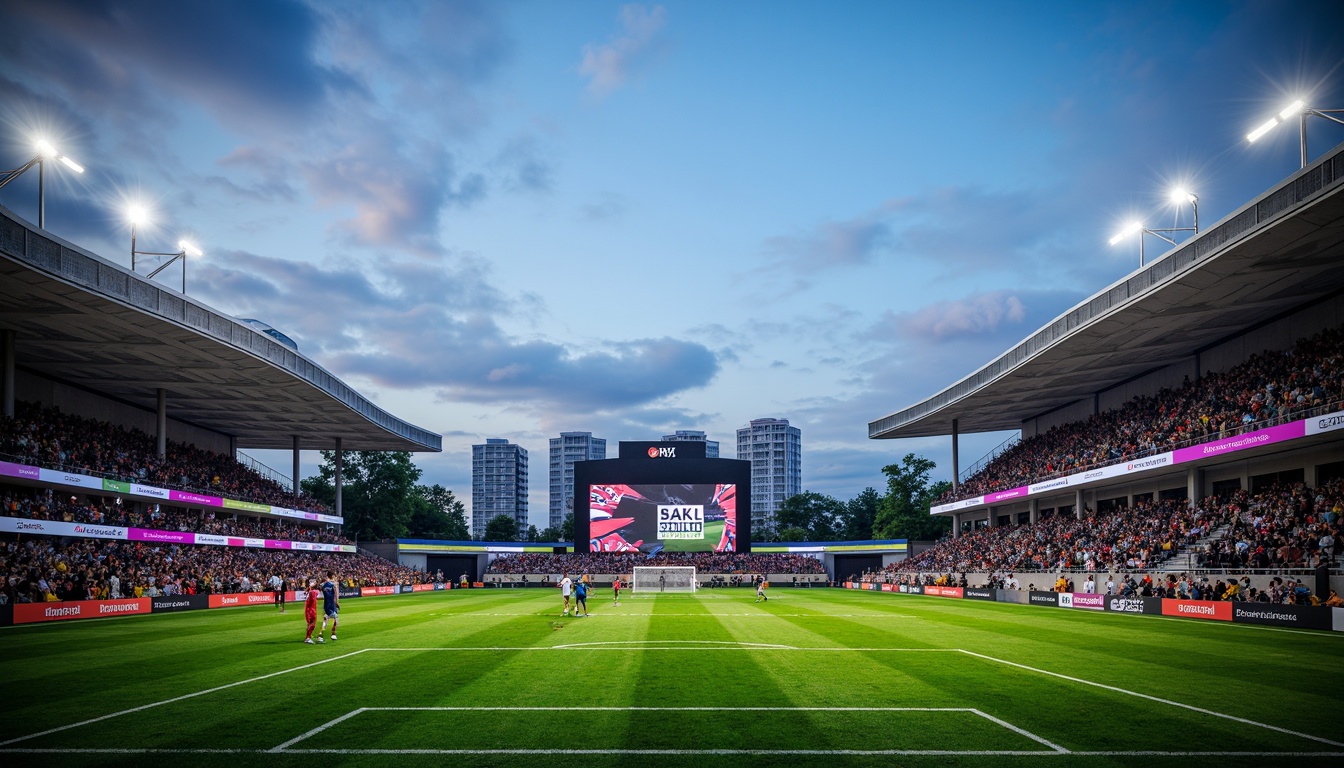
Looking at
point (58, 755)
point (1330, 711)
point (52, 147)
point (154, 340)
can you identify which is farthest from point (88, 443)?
point (1330, 711)

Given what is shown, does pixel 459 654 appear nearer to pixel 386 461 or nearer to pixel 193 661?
pixel 193 661

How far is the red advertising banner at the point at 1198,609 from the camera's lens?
101ft

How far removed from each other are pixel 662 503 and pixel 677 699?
7094cm

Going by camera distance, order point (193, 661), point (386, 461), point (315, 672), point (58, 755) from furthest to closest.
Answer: point (386, 461) → point (193, 661) → point (315, 672) → point (58, 755)

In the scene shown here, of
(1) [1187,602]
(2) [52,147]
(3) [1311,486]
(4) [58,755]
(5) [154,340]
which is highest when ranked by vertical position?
(2) [52,147]

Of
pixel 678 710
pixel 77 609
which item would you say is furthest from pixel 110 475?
pixel 678 710

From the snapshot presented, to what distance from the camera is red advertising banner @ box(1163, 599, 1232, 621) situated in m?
30.7

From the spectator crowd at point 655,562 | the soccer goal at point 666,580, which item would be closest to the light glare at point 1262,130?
the soccer goal at point 666,580

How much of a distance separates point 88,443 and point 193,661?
117 feet

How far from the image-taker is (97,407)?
A: 55.8m

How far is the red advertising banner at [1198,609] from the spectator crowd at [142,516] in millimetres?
49078

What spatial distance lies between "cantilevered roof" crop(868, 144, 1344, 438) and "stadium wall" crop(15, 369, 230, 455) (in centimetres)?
5619

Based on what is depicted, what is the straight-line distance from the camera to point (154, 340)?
4225cm

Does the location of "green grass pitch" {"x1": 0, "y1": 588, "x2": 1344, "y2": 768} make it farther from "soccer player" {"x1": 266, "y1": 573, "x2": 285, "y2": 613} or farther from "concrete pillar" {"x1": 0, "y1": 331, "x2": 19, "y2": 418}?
"concrete pillar" {"x1": 0, "y1": 331, "x2": 19, "y2": 418}
